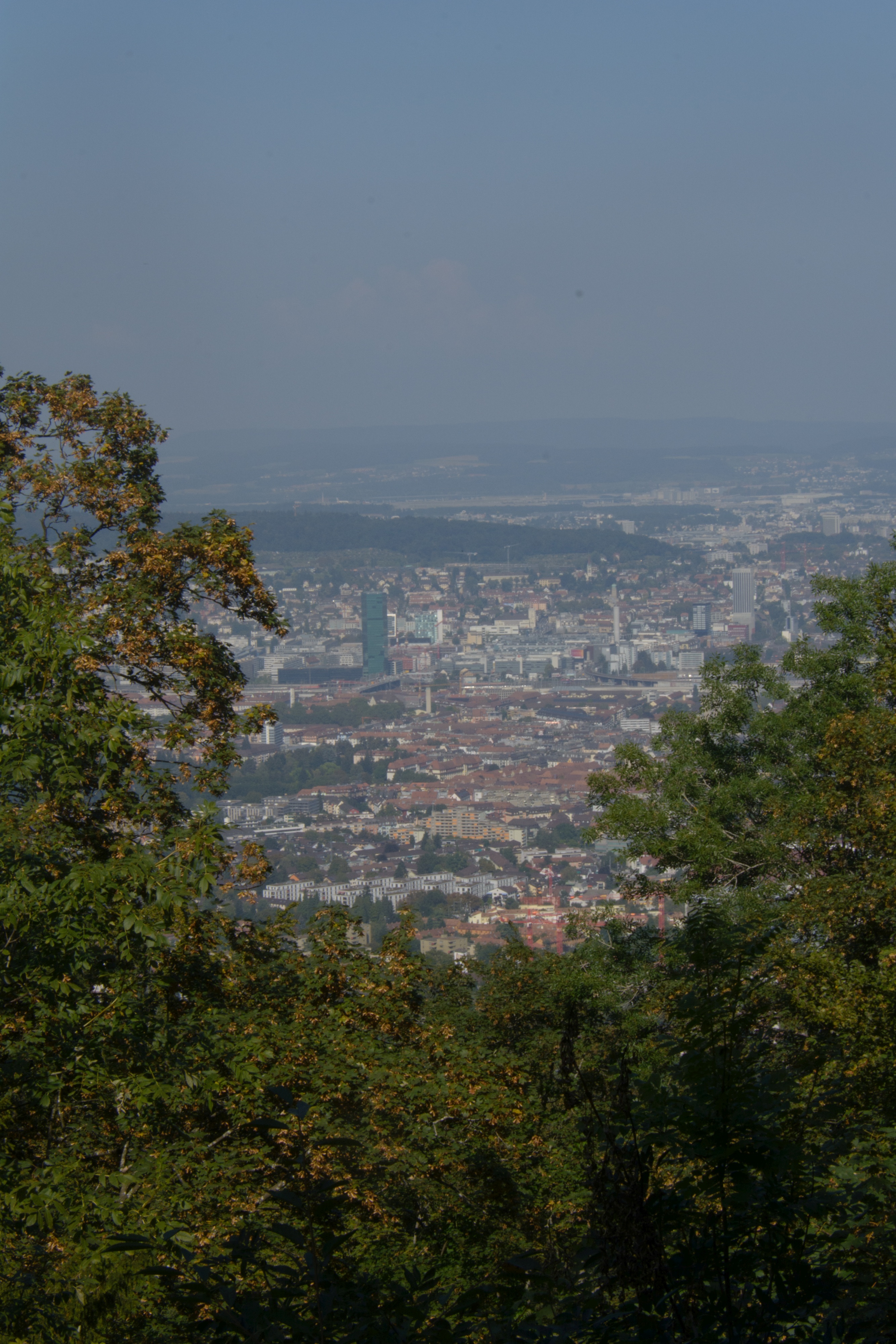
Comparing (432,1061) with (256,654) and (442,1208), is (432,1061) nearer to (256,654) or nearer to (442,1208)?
(442,1208)

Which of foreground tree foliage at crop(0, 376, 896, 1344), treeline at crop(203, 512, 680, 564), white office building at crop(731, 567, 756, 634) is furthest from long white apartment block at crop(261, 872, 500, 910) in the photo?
treeline at crop(203, 512, 680, 564)

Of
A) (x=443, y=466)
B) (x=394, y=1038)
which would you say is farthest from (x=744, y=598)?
(x=443, y=466)

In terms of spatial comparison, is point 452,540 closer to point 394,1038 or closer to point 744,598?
point 744,598

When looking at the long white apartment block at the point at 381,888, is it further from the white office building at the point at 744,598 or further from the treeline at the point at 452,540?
the treeline at the point at 452,540

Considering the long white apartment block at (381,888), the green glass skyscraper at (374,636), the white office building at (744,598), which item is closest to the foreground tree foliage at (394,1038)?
the long white apartment block at (381,888)

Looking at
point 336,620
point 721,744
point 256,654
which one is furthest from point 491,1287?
point 336,620
